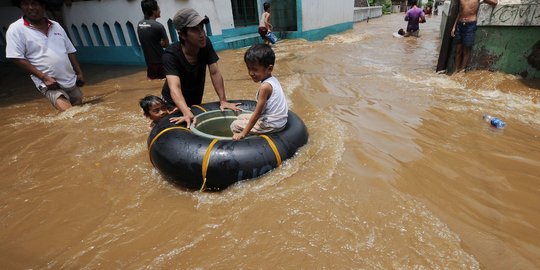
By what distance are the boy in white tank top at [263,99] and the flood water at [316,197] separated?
1.48 feet

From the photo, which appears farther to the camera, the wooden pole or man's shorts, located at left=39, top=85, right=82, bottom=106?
the wooden pole

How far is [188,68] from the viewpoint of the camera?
3434 mm

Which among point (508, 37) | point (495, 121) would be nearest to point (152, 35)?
point (495, 121)

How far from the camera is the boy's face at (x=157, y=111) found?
11.6ft

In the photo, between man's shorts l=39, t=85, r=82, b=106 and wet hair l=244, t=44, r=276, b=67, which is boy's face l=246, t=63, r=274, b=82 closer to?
wet hair l=244, t=44, r=276, b=67

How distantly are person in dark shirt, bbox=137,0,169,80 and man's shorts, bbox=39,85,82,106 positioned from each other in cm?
119

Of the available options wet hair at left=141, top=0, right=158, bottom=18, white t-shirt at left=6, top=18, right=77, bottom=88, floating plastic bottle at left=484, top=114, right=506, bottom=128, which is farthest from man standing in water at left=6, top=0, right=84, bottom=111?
floating plastic bottle at left=484, top=114, right=506, bottom=128

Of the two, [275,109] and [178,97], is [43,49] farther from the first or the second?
[275,109]

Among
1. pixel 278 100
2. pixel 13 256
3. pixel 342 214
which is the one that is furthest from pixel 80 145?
pixel 342 214

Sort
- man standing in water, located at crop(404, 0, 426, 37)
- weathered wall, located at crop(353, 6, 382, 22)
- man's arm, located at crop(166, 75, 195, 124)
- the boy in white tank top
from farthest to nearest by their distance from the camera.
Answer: weathered wall, located at crop(353, 6, 382, 22), man standing in water, located at crop(404, 0, 426, 37), man's arm, located at crop(166, 75, 195, 124), the boy in white tank top

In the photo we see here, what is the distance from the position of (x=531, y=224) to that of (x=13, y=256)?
3827mm

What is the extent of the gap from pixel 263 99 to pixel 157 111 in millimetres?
1503

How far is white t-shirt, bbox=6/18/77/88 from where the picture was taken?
3932 mm

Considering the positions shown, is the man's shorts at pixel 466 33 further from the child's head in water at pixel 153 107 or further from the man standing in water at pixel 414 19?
the man standing in water at pixel 414 19
